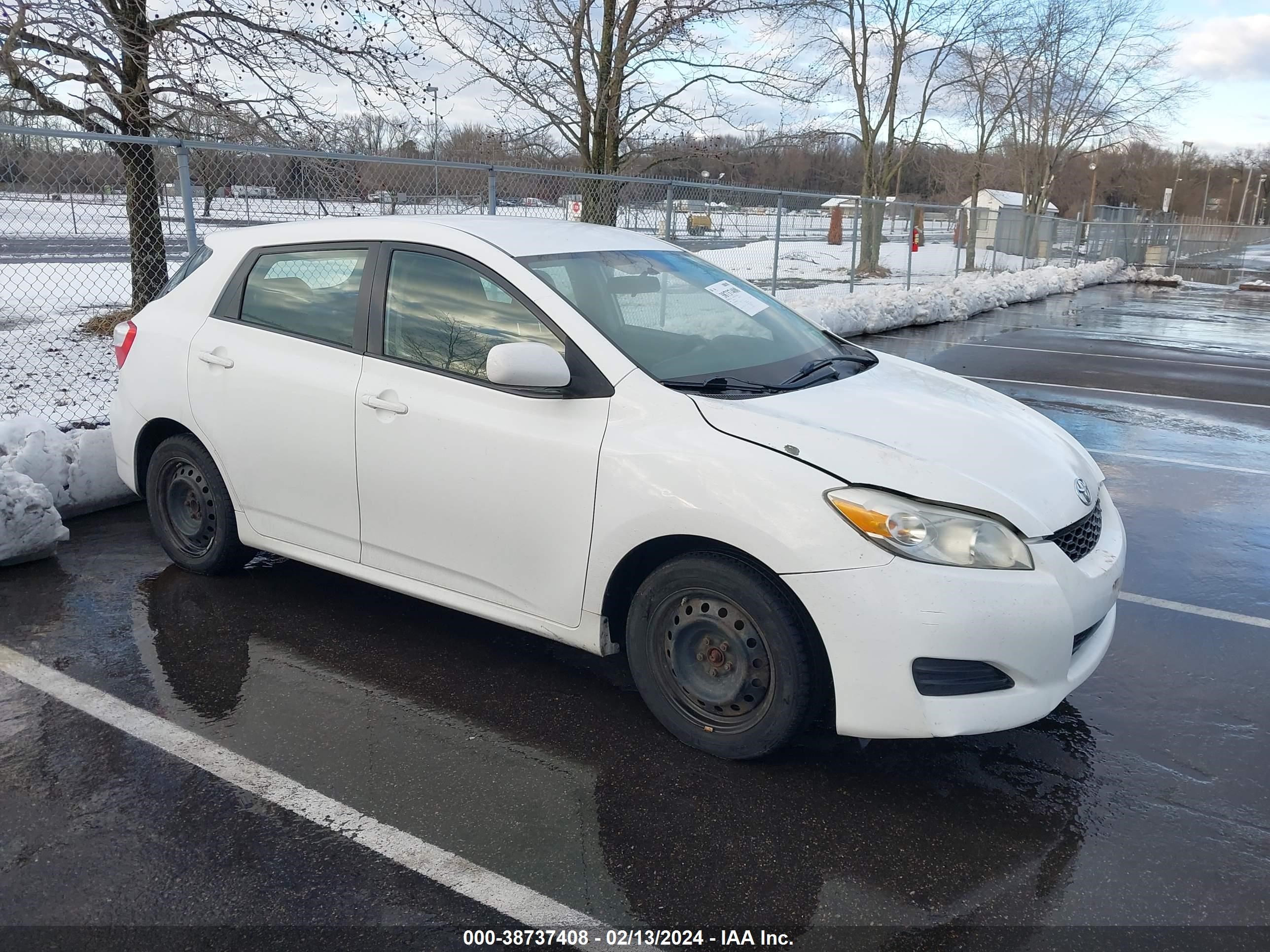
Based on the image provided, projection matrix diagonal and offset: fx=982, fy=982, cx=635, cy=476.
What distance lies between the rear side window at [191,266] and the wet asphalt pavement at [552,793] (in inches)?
55.2

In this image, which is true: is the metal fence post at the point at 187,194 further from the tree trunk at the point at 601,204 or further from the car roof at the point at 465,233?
the tree trunk at the point at 601,204

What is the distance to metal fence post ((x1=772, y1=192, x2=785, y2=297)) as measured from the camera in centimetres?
1223

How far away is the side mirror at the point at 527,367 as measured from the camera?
320cm

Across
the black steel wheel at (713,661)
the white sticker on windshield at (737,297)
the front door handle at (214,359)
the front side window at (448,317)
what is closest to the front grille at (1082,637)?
the black steel wheel at (713,661)

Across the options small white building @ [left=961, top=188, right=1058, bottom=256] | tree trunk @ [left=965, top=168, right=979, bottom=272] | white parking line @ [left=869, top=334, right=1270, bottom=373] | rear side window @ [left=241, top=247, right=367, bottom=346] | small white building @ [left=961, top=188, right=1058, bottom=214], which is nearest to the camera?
rear side window @ [left=241, top=247, right=367, bottom=346]

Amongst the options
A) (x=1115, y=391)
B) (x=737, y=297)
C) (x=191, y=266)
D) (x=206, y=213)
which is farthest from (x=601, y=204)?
(x=737, y=297)

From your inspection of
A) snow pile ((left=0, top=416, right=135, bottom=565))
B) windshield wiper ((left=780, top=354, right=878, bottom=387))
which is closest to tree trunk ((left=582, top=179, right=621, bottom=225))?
snow pile ((left=0, top=416, right=135, bottom=565))

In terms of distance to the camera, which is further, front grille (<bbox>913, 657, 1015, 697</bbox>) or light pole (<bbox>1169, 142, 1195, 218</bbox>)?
light pole (<bbox>1169, 142, 1195, 218</bbox>)

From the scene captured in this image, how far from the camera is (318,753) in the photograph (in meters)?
3.21

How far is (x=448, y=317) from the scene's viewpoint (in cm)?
372

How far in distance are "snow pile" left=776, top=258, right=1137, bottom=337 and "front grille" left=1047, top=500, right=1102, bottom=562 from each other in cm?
908

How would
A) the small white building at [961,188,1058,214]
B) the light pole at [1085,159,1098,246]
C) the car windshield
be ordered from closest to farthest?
the car windshield < the light pole at [1085,159,1098,246] < the small white building at [961,188,1058,214]

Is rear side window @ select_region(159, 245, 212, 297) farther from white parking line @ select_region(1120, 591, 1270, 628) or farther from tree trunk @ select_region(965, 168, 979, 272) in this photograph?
tree trunk @ select_region(965, 168, 979, 272)

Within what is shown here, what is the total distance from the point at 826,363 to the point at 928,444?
0.85 m
